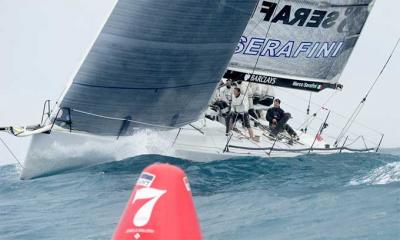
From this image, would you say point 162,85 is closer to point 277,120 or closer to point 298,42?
point 277,120

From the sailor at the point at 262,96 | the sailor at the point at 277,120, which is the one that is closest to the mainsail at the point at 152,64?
the sailor at the point at 277,120

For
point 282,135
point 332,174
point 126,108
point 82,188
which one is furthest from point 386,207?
point 282,135

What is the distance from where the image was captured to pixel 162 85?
1203cm

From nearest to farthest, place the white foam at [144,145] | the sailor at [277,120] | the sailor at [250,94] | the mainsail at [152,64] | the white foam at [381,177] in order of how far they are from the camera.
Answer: the white foam at [381,177] → the mainsail at [152,64] → the white foam at [144,145] → the sailor at [277,120] → the sailor at [250,94]

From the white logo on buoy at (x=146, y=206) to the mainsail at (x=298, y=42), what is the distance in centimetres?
1067

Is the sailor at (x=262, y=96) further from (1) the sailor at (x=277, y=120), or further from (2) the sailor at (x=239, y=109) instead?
(2) the sailor at (x=239, y=109)

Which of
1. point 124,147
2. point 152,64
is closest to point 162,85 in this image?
point 152,64

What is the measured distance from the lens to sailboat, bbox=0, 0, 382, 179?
11.2 metres

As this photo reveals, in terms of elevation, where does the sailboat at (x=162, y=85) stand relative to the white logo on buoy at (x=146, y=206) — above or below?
below

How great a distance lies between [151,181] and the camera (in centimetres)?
393

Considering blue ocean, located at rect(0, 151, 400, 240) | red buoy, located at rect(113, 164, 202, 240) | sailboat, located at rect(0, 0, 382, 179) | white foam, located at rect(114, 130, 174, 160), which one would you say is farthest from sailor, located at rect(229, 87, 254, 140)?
red buoy, located at rect(113, 164, 202, 240)

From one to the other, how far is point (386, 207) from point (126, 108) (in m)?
4.87

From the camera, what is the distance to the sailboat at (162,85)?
11188 mm

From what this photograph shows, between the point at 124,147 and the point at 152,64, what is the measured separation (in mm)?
1373
